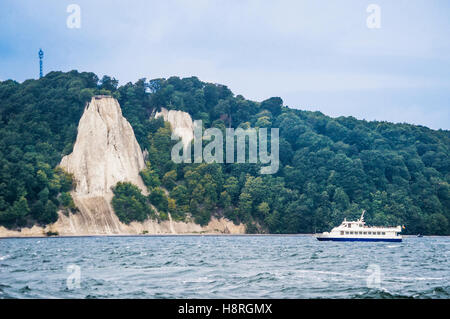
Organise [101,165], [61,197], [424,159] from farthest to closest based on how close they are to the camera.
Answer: [424,159] → [101,165] → [61,197]

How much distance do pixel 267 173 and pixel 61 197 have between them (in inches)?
1815

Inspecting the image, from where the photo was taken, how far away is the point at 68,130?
128 meters

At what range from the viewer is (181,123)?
479 ft

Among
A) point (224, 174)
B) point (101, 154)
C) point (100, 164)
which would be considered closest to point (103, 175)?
point (100, 164)

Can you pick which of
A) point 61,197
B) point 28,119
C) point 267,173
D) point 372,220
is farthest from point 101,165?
point 372,220

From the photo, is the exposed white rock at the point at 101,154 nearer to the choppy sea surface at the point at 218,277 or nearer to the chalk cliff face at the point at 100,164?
the chalk cliff face at the point at 100,164

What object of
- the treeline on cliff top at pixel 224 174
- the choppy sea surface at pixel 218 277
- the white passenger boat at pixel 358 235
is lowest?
the white passenger boat at pixel 358 235

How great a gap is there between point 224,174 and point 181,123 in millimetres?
15975

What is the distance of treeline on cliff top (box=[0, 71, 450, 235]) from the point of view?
115250 millimetres

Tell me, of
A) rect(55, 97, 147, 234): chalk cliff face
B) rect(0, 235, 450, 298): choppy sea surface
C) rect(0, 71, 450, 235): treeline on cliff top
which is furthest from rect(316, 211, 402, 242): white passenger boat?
rect(0, 235, 450, 298): choppy sea surface

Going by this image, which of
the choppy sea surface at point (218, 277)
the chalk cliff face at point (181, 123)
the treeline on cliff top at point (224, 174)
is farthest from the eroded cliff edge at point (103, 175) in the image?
the choppy sea surface at point (218, 277)

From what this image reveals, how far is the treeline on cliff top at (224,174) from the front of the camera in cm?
11525

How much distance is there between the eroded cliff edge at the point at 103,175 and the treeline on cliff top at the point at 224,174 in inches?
67.1
